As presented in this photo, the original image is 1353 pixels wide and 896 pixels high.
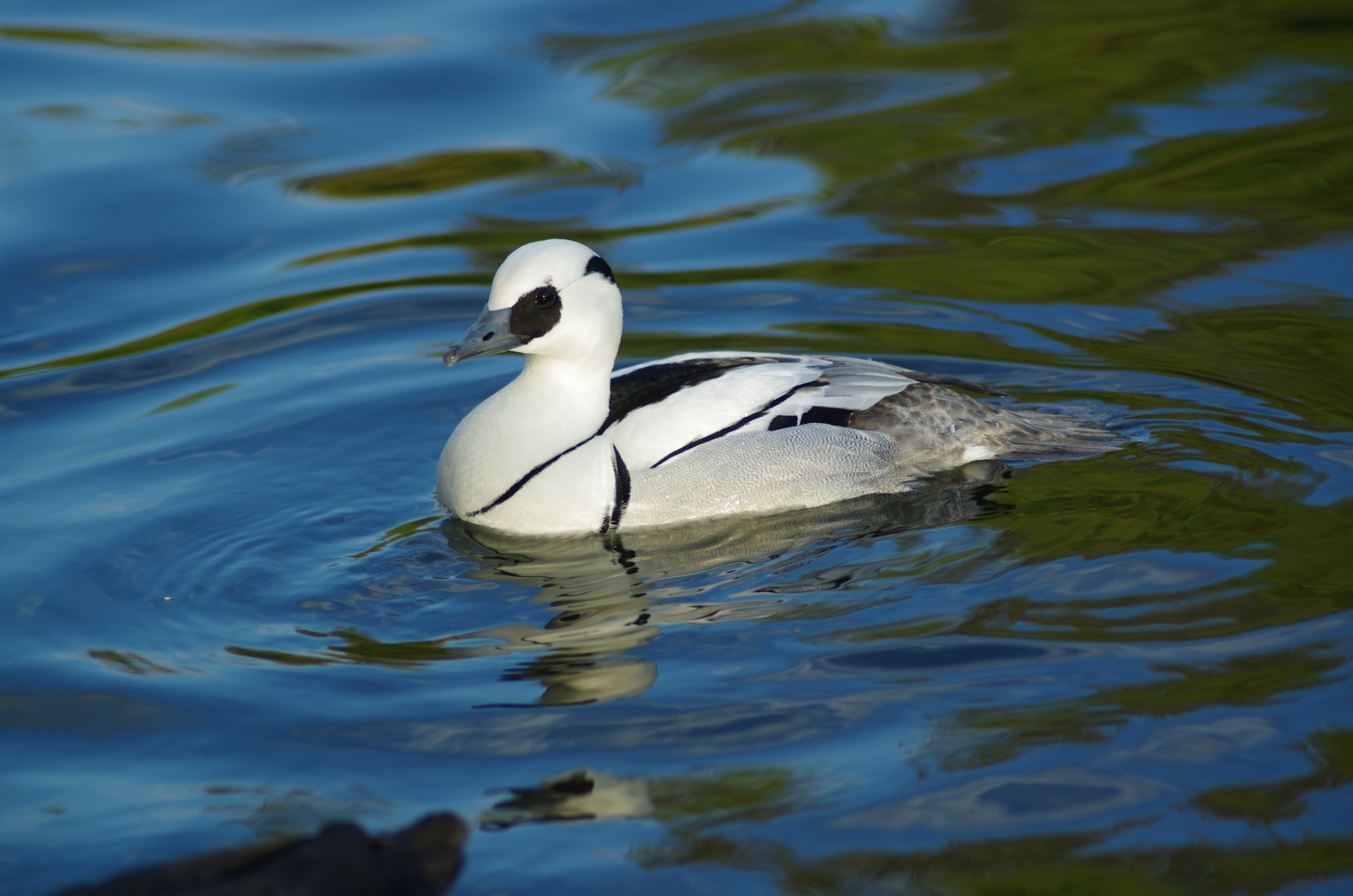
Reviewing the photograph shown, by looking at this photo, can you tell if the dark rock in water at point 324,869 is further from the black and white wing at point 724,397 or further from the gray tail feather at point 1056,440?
the gray tail feather at point 1056,440

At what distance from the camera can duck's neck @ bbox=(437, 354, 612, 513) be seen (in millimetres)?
6836

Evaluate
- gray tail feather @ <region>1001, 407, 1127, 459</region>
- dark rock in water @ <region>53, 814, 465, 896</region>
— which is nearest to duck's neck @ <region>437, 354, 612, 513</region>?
gray tail feather @ <region>1001, 407, 1127, 459</region>

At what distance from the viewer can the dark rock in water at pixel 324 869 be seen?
3.94 meters

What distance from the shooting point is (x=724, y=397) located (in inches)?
273

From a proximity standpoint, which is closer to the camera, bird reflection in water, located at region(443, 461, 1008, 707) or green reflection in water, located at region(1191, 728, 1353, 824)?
green reflection in water, located at region(1191, 728, 1353, 824)

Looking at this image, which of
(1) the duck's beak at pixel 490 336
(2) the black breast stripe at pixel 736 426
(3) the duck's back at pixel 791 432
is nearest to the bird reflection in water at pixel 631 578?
(3) the duck's back at pixel 791 432

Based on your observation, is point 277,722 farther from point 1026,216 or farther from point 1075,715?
point 1026,216

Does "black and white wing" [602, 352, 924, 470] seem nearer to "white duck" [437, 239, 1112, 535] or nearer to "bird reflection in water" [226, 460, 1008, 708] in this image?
"white duck" [437, 239, 1112, 535]

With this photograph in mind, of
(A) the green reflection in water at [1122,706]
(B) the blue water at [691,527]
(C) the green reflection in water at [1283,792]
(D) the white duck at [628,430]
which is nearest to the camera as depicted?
(C) the green reflection in water at [1283,792]

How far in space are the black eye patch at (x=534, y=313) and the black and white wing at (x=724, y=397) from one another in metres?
0.58

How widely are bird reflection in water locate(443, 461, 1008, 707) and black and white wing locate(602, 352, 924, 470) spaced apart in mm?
437

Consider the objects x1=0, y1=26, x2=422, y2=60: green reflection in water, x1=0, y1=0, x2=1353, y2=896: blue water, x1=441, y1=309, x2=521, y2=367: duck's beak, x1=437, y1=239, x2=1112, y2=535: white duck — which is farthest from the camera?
x1=0, y1=26, x2=422, y2=60: green reflection in water

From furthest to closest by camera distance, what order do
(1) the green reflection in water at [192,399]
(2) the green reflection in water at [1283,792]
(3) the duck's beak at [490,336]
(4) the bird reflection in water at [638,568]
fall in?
(1) the green reflection in water at [192,399] → (3) the duck's beak at [490,336] → (4) the bird reflection in water at [638,568] → (2) the green reflection in water at [1283,792]

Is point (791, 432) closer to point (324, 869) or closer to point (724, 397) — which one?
point (724, 397)
